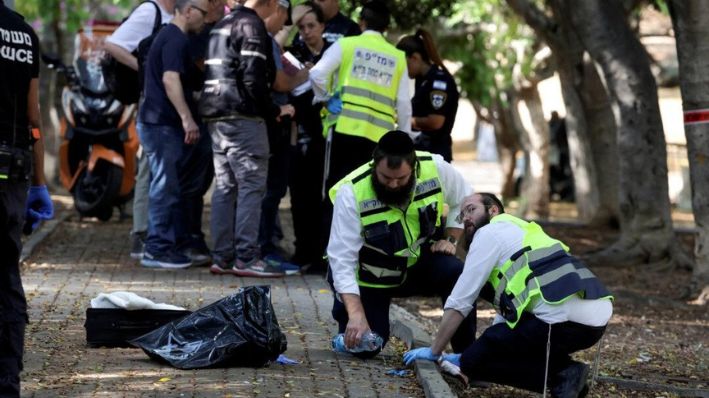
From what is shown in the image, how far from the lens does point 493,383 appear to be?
7930 millimetres

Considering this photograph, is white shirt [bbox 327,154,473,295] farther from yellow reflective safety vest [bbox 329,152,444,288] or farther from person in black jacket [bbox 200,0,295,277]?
person in black jacket [bbox 200,0,295,277]

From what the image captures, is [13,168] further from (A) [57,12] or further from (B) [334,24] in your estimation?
(A) [57,12]

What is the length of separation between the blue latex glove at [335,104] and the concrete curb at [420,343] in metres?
1.50

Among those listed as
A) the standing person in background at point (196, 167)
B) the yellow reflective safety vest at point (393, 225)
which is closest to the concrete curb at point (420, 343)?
the yellow reflective safety vest at point (393, 225)

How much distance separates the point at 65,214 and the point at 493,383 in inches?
371

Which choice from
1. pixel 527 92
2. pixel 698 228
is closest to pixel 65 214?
pixel 698 228

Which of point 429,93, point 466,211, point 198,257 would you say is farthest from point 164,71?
point 466,211

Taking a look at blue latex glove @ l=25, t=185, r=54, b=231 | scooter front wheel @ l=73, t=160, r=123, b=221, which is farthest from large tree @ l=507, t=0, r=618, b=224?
blue latex glove @ l=25, t=185, r=54, b=231

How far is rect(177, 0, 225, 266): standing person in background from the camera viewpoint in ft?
37.1

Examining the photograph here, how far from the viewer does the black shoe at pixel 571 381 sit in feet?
23.8

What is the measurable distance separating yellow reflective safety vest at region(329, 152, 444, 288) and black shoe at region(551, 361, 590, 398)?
1153 mm

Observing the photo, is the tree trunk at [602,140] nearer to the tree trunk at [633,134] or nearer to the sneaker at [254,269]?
the tree trunk at [633,134]

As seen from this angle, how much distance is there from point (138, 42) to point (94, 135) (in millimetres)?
2783

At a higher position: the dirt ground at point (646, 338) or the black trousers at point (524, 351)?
the black trousers at point (524, 351)
